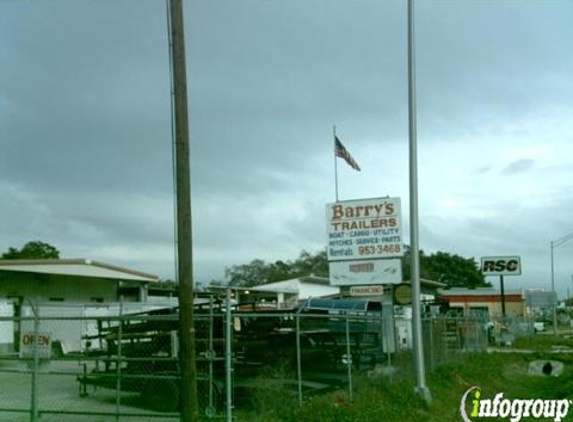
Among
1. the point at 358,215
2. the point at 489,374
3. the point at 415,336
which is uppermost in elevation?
the point at 358,215

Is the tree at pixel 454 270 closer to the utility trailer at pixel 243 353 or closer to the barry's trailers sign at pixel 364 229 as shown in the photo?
the barry's trailers sign at pixel 364 229

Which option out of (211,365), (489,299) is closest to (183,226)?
(211,365)

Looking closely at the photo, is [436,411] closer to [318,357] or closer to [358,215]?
[318,357]

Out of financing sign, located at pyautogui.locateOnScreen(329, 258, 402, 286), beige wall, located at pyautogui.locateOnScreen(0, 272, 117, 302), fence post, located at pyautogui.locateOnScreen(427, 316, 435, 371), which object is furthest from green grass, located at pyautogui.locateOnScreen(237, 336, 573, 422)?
beige wall, located at pyautogui.locateOnScreen(0, 272, 117, 302)

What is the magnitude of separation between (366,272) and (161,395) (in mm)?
13744

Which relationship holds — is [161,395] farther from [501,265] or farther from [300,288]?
[300,288]

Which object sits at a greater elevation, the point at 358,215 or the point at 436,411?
the point at 358,215

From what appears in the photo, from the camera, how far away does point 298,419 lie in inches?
474

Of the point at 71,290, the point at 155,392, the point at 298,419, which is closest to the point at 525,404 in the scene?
the point at 298,419

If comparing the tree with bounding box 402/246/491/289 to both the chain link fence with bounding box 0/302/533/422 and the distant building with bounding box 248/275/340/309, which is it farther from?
the chain link fence with bounding box 0/302/533/422

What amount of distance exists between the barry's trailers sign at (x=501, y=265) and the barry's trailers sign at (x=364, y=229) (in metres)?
27.2

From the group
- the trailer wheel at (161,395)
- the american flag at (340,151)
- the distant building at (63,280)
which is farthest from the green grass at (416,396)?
the distant building at (63,280)

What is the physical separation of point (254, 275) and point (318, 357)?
8067 centimetres

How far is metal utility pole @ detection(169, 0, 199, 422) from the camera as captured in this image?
35.0 feet
